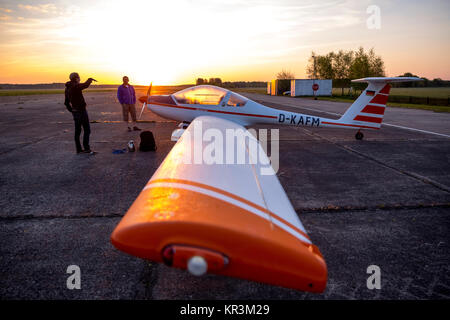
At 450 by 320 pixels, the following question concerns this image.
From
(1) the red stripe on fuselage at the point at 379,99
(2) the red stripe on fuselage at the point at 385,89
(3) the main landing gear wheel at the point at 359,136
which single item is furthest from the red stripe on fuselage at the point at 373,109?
(3) the main landing gear wheel at the point at 359,136

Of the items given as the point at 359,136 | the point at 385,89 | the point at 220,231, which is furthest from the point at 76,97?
the point at 359,136

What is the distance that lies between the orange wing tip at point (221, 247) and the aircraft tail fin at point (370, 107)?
835 centimetres

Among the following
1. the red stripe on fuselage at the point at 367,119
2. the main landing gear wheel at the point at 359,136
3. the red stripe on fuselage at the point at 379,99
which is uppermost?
the red stripe on fuselage at the point at 379,99

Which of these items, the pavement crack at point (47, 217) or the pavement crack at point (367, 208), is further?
the pavement crack at point (367, 208)

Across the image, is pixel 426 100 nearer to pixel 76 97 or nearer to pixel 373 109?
pixel 373 109

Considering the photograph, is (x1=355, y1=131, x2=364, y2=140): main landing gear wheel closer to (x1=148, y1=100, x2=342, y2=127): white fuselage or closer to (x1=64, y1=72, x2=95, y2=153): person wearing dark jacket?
(x1=148, y1=100, x2=342, y2=127): white fuselage

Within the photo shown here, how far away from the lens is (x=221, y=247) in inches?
45.9

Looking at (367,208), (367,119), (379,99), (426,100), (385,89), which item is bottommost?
(367,208)

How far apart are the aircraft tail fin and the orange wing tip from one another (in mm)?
8348

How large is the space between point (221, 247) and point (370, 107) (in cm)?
912

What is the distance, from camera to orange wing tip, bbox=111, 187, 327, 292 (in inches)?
45.4

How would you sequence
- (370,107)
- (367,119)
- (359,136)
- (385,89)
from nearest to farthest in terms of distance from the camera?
(385,89) < (370,107) < (367,119) < (359,136)

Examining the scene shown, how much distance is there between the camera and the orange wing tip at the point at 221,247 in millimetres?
1152

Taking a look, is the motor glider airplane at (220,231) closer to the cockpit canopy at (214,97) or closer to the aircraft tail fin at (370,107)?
the cockpit canopy at (214,97)
